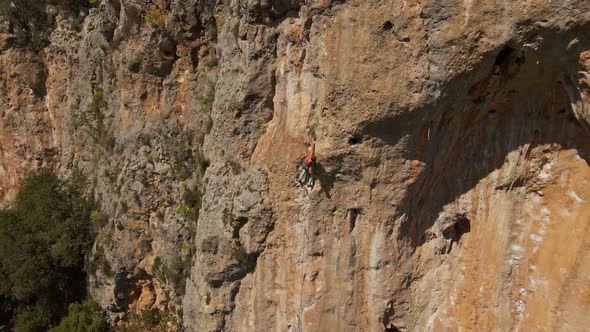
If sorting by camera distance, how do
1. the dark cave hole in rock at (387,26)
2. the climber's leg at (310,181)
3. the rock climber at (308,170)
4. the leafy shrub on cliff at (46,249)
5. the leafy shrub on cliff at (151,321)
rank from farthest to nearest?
the leafy shrub on cliff at (46,249) < the leafy shrub on cliff at (151,321) < the climber's leg at (310,181) < the rock climber at (308,170) < the dark cave hole in rock at (387,26)

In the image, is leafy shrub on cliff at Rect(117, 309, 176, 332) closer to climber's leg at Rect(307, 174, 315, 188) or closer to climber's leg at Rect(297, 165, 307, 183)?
climber's leg at Rect(297, 165, 307, 183)

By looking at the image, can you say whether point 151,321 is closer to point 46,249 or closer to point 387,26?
point 46,249

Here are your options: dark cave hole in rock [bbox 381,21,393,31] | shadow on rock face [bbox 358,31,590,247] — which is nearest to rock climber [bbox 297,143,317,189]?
shadow on rock face [bbox 358,31,590,247]

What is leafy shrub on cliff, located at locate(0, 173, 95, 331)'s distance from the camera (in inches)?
555

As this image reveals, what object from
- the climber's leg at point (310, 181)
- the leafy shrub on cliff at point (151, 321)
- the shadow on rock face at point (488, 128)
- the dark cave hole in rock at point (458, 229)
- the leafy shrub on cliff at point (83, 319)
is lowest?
the leafy shrub on cliff at point (83, 319)

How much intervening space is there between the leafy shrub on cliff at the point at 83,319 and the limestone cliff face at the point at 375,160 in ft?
12.5

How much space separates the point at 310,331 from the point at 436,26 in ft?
18.8

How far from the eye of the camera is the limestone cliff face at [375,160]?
6.08 meters

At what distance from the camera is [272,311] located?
8570 mm

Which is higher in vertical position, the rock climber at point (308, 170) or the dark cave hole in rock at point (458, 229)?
the rock climber at point (308, 170)

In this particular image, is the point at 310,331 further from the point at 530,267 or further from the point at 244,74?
the point at 244,74

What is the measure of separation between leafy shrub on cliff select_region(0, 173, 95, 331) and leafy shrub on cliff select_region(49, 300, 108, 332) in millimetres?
1182

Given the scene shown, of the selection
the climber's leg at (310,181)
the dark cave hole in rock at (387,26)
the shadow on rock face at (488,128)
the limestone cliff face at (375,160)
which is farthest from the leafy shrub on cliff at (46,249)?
the dark cave hole in rock at (387,26)

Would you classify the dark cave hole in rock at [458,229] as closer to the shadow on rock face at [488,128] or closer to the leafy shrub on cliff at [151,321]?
the shadow on rock face at [488,128]
